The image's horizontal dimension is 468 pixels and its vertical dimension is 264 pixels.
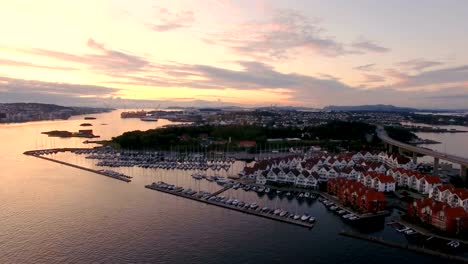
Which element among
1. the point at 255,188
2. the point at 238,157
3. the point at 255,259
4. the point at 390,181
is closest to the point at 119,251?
the point at 255,259

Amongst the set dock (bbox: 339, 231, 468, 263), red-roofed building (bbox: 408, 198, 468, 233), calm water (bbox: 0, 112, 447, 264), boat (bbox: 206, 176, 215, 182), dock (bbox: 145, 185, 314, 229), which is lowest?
calm water (bbox: 0, 112, 447, 264)

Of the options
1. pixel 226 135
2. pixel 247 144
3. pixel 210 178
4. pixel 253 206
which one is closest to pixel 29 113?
pixel 226 135

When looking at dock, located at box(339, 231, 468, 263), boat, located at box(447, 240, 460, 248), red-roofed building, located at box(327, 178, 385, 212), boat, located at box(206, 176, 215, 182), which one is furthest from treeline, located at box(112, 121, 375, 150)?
boat, located at box(447, 240, 460, 248)

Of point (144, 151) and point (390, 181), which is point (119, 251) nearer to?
point (390, 181)

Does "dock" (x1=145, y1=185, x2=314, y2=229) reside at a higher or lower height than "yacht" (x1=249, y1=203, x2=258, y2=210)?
lower

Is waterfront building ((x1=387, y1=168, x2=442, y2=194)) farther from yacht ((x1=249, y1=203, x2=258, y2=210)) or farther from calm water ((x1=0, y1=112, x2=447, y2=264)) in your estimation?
yacht ((x1=249, y1=203, x2=258, y2=210))

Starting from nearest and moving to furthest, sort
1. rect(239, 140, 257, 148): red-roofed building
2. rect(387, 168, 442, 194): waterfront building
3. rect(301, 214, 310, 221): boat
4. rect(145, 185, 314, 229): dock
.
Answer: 1. rect(145, 185, 314, 229): dock
2. rect(301, 214, 310, 221): boat
3. rect(387, 168, 442, 194): waterfront building
4. rect(239, 140, 257, 148): red-roofed building

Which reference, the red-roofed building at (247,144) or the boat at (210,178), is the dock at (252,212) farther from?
the red-roofed building at (247,144)

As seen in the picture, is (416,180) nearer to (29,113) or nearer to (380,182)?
(380,182)

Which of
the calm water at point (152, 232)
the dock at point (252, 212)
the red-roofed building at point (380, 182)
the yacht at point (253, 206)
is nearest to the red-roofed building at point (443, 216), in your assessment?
the calm water at point (152, 232)
